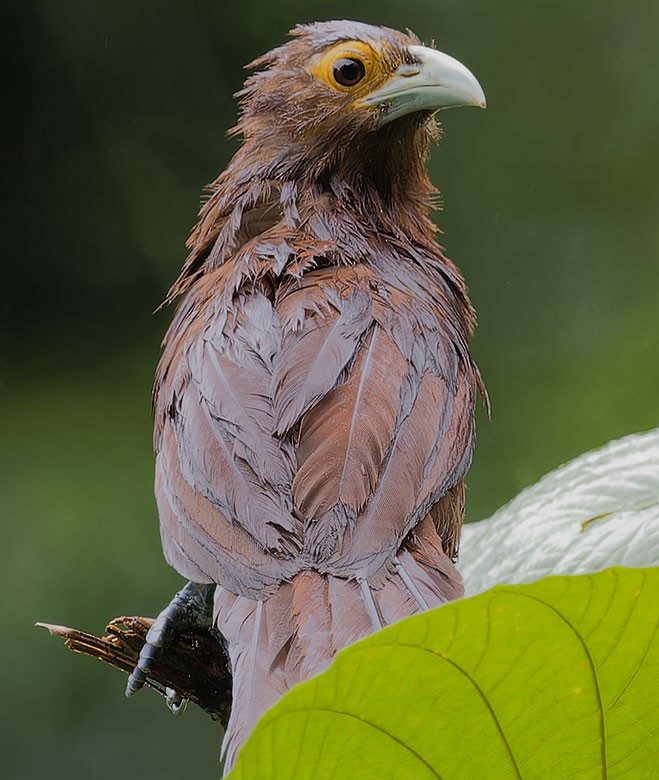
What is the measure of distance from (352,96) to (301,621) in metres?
1.20

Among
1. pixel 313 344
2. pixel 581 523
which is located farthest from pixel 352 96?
pixel 581 523

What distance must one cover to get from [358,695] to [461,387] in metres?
1.23

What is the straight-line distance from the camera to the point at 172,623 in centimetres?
193

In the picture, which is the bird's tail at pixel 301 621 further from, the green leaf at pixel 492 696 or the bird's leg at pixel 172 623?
the green leaf at pixel 492 696

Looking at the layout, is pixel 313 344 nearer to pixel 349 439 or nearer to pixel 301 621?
pixel 349 439

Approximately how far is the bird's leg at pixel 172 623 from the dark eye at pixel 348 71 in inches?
39.0

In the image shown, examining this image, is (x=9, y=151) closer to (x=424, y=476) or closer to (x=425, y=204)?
(x=425, y=204)

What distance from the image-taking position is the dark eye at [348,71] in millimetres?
2262

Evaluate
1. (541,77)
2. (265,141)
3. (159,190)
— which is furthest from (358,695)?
(541,77)

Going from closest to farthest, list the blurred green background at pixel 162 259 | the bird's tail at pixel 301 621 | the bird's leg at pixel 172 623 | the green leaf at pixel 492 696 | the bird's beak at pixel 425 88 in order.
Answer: the green leaf at pixel 492 696 < the bird's tail at pixel 301 621 < the bird's leg at pixel 172 623 < the bird's beak at pixel 425 88 < the blurred green background at pixel 162 259

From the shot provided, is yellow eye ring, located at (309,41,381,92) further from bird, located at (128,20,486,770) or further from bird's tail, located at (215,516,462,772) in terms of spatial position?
bird's tail, located at (215,516,462,772)

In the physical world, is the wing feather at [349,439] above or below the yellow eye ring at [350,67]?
below

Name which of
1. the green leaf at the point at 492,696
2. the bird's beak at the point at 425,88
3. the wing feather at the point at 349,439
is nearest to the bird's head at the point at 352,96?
the bird's beak at the point at 425,88

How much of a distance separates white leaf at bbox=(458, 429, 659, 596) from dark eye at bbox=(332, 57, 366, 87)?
3.01ft
